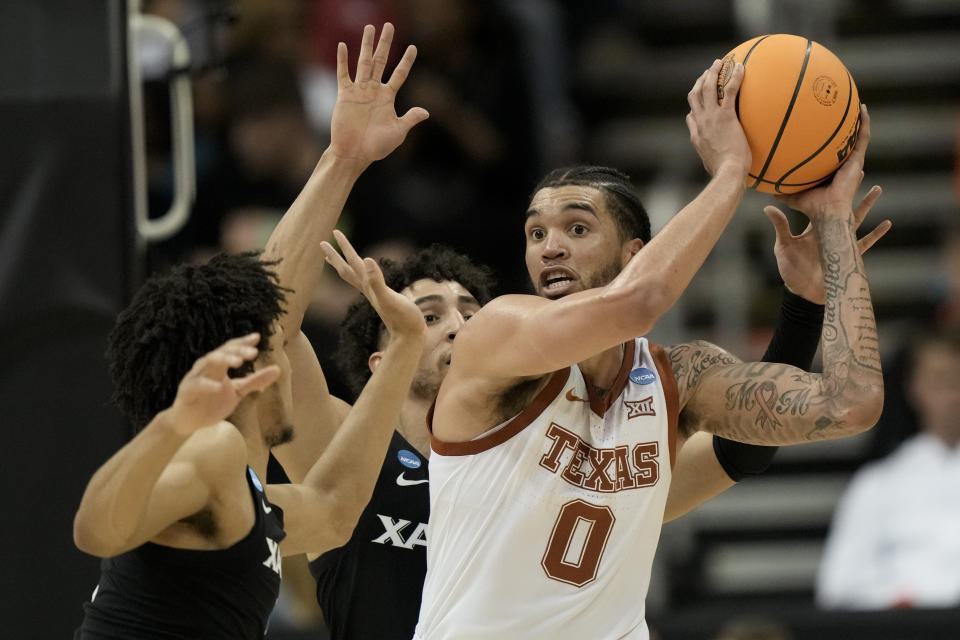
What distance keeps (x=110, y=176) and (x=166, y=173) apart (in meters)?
4.02

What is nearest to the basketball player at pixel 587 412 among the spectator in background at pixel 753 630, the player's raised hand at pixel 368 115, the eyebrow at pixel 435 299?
the player's raised hand at pixel 368 115

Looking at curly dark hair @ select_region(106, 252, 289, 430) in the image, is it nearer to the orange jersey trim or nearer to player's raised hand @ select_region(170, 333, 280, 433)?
player's raised hand @ select_region(170, 333, 280, 433)

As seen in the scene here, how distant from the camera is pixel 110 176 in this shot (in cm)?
480

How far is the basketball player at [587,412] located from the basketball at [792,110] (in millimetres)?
62

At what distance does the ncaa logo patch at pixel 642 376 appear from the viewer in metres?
4.22

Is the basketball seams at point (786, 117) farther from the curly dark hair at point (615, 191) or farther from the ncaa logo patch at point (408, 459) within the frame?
the ncaa logo patch at point (408, 459)

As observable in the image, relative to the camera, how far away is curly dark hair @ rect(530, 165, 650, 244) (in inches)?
170

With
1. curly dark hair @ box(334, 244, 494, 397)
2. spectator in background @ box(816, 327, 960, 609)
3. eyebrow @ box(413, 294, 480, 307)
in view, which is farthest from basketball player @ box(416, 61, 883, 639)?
spectator in background @ box(816, 327, 960, 609)

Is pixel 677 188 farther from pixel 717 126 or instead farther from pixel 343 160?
pixel 717 126

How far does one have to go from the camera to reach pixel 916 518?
26.2ft

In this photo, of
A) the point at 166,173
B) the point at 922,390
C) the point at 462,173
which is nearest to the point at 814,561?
the point at 922,390

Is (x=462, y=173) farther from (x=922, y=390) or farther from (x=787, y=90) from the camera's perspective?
(x=787, y=90)

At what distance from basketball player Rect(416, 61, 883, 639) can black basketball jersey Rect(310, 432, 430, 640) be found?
59 centimetres

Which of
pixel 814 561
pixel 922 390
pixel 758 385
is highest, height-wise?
pixel 758 385
